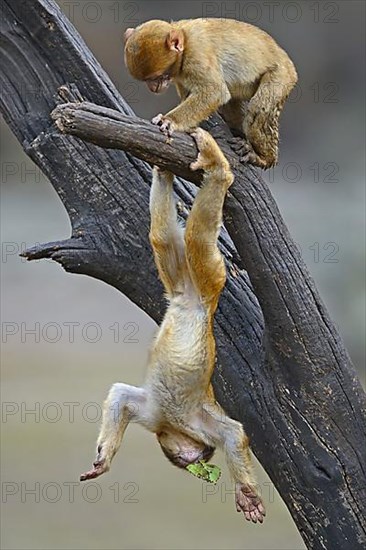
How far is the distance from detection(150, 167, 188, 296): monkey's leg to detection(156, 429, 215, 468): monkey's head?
A: 1.96 feet

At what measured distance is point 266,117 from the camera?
162 inches

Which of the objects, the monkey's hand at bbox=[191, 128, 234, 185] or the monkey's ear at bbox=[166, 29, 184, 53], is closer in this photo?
the monkey's hand at bbox=[191, 128, 234, 185]

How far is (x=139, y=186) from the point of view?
4555mm

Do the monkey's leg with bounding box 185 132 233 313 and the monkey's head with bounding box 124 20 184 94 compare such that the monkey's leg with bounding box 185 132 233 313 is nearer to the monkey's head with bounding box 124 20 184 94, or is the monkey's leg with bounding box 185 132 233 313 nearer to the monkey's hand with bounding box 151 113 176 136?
the monkey's hand with bounding box 151 113 176 136

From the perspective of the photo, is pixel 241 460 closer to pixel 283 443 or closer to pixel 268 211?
pixel 283 443

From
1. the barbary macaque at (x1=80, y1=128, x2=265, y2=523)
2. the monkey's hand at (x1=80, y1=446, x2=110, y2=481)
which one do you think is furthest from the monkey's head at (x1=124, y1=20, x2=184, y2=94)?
the monkey's hand at (x1=80, y1=446, x2=110, y2=481)

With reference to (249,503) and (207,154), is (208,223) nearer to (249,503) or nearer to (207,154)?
(207,154)

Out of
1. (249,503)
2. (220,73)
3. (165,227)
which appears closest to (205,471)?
(249,503)

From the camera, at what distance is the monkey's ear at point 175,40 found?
3918mm

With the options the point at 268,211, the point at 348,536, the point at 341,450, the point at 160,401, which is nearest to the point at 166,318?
the point at 160,401

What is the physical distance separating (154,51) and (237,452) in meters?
1.58

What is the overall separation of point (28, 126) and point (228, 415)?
1557 mm

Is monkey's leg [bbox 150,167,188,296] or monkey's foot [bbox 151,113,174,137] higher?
monkey's foot [bbox 151,113,174,137]

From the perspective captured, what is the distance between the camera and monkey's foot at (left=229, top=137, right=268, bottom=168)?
4.09 metres
